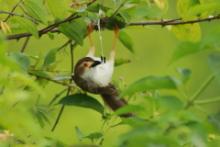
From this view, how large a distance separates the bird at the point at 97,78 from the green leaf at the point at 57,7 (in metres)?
0.16

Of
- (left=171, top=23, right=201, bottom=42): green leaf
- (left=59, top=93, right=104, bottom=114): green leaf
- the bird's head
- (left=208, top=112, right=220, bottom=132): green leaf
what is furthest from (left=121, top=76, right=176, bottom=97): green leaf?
(left=171, top=23, right=201, bottom=42): green leaf

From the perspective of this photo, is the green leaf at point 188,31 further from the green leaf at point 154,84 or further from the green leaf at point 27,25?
the green leaf at point 154,84

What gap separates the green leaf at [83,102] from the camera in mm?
2314

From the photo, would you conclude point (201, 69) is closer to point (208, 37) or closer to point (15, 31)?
point (15, 31)

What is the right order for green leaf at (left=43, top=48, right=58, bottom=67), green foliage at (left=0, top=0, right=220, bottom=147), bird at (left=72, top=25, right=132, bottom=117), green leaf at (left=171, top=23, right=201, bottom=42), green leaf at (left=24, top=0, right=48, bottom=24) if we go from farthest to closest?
green leaf at (left=171, top=23, right=201, bottom=42), green leaf at (left=43, top=48, right=58, bottom=67), bird at (left=72, top=25, right=132, bottom=117), green leaf at (left=24, top=0, right=48, bottom=24), green foliage at (left=0, top=0, right=220, bottom=147)

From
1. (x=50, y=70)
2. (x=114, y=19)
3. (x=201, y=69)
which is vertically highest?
(x=114, y=19)

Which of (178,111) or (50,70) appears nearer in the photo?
(178,111)

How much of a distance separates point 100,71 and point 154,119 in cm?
96

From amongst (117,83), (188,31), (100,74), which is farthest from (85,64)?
(188,31)

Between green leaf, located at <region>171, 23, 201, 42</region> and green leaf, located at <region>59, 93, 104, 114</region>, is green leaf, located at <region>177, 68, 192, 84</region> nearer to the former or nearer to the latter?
green leaf, located at <region>59, 93, 104, 114</region>

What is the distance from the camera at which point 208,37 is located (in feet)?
4.81

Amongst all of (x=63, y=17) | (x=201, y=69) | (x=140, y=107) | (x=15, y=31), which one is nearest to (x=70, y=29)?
(x=63, y=17)

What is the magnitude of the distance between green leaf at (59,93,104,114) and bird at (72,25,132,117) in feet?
0.19

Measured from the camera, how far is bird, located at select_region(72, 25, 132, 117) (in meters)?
2.42
